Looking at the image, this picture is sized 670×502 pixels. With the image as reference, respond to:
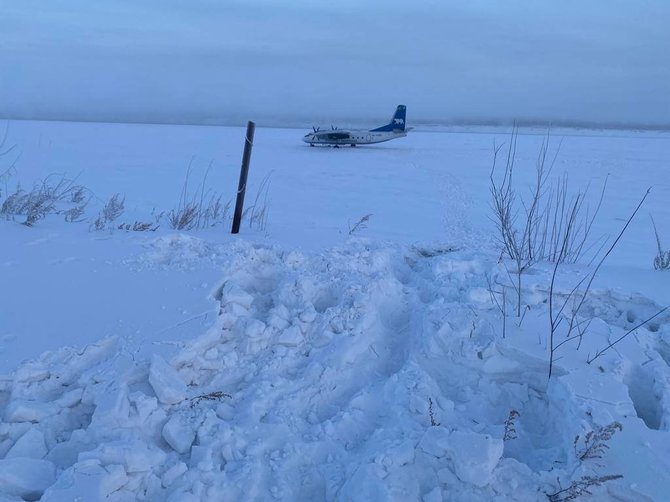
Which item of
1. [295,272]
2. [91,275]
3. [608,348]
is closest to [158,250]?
[91,275]

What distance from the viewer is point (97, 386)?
2.79 metres

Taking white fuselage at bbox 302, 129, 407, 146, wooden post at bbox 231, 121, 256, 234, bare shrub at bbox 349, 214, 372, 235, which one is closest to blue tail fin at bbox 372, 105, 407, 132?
white fuselage at bbox 302, 129, 407, 146

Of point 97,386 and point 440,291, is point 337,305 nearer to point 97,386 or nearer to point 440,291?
point 440,291

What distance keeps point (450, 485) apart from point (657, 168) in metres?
23.3

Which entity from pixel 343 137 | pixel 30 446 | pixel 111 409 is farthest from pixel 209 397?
pixel 343 137

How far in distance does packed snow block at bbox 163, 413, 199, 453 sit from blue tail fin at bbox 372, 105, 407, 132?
32.3 metres

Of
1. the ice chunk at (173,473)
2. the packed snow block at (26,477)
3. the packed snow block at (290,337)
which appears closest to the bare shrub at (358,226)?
the packed snow block at (290,337)

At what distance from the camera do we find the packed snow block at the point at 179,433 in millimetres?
2602

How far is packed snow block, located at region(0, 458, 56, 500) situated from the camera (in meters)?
2.25

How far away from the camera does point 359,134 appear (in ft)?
100

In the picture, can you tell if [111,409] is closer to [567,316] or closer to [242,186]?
[567,316]

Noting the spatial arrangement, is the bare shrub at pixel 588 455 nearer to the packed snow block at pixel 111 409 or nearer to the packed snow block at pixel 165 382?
the packed snow block at pixel 165 382

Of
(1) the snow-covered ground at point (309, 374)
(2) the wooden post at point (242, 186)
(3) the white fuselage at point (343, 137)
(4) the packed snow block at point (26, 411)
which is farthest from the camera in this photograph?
(3) the white fuselage at point (343, 137)

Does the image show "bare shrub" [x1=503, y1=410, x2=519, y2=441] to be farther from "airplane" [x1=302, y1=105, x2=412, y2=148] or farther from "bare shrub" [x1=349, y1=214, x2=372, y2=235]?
"airplane" [x1=302, y1=105, x2=412, y2=148]
